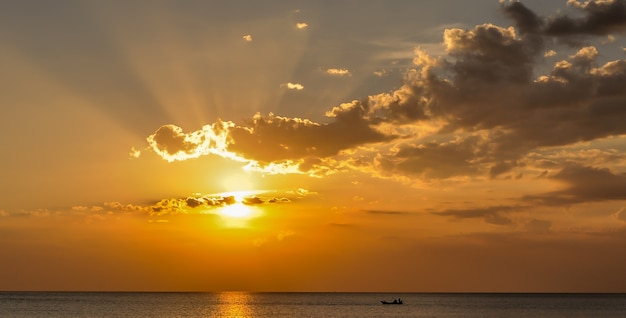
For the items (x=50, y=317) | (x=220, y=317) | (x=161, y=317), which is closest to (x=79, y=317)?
(x=50, y=317)

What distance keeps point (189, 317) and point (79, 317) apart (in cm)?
2959

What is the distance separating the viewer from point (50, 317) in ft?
652

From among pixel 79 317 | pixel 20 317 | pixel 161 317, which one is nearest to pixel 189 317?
pixel 161 317

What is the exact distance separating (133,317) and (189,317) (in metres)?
14.2

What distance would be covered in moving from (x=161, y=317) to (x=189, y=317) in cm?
721

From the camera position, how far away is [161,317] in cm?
19625

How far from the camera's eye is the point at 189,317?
7731 inches

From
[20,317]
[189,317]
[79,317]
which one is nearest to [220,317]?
[189,317]

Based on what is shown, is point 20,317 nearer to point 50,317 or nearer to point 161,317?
point 50,317

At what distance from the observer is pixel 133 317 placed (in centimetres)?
19488

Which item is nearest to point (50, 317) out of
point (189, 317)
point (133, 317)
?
point (133, 317)

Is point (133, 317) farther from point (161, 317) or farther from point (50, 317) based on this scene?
point (50, 317)

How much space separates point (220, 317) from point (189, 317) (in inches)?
313

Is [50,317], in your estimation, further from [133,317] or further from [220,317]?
[220,317]
